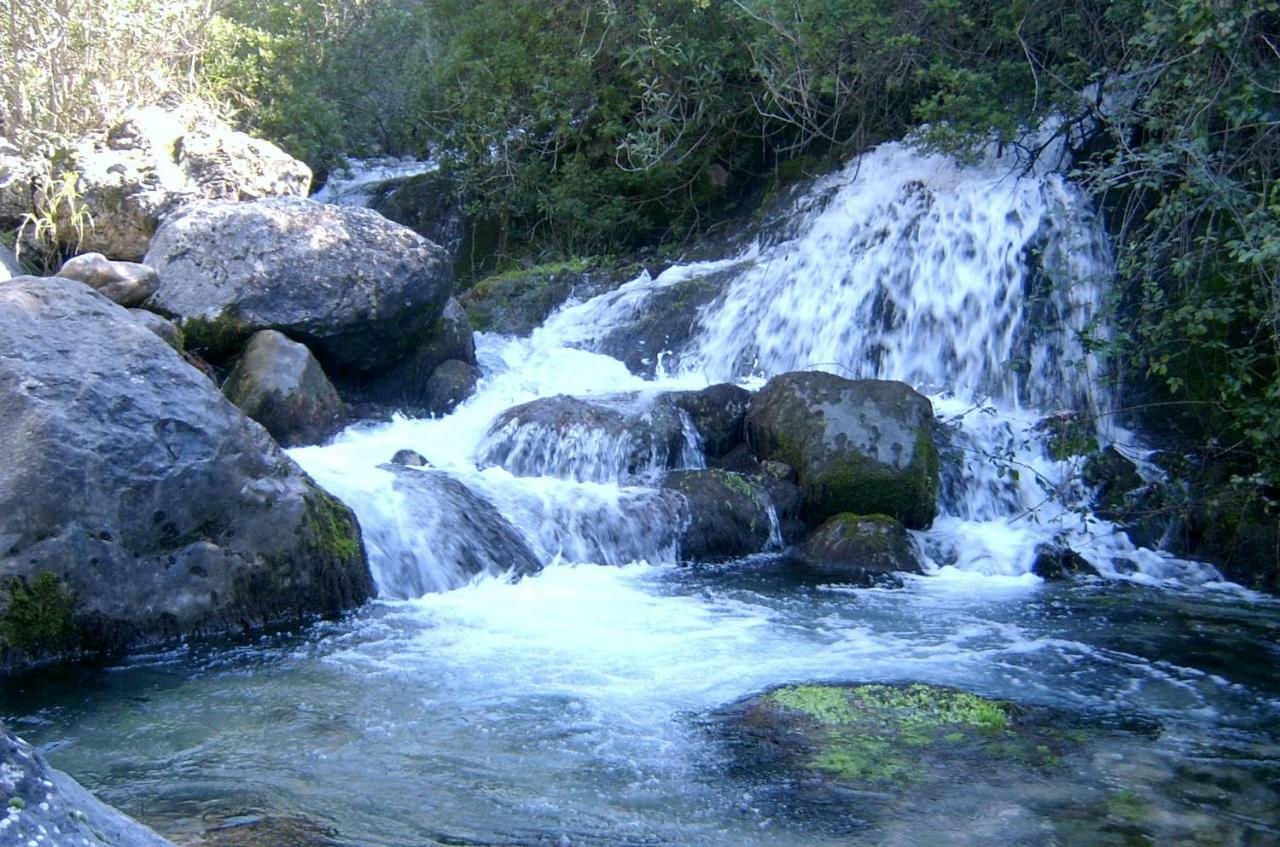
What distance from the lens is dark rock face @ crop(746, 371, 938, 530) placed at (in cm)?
869

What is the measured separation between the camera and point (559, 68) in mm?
14344

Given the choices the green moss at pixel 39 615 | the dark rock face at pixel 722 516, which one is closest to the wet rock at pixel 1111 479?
the dark rock face at pixel 722 516

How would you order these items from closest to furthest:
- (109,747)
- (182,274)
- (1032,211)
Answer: (109,747), (182,274), (1032,211)

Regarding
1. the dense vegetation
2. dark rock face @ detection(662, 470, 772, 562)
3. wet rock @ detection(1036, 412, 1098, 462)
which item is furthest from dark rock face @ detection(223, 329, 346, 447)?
wet rock @ detection(1036, 412, 1098, 462)

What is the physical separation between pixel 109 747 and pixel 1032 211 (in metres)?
8.66

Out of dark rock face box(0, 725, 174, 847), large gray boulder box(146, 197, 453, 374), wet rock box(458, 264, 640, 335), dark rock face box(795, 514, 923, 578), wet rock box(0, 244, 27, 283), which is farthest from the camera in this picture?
wet rock box(458, 264, 640, 335)

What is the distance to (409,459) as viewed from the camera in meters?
8.87

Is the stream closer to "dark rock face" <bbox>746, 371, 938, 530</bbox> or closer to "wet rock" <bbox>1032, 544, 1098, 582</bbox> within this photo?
"wet rock" <bbox>1032, 544, 1098, 582</bbox>

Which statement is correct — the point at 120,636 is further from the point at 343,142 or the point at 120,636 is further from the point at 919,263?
the point at 343,142

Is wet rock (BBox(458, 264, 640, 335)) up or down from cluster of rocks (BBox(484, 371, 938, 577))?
up

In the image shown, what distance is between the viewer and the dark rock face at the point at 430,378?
10.7 metres

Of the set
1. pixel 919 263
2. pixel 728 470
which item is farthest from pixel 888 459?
pixel 919 263

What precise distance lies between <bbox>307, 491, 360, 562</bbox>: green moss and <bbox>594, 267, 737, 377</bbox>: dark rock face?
4.93 meters

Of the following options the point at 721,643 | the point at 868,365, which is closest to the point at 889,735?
the point at 721,643
